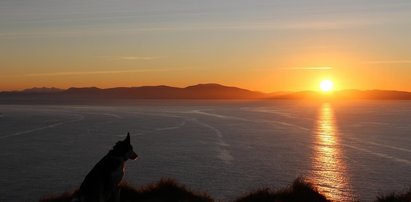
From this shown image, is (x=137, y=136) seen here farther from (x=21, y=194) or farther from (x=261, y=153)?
(x=21, y=194)

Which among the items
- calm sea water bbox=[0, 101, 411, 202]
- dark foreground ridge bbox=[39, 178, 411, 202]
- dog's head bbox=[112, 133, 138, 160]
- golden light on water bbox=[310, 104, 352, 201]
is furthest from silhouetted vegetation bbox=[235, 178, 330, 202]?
golden light on water bbox=[310, 104, 352, 201]

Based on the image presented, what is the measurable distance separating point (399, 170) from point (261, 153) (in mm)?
10179

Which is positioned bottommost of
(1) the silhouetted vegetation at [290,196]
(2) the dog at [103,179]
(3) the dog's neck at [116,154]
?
(1) the silhouetted vegetation at [290,196]

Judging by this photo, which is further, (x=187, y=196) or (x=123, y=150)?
(x=187, y=196)

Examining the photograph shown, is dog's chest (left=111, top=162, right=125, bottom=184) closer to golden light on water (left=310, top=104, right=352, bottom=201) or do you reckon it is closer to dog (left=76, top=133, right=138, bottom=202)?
dog (left=76, top=133, right=138, bottom=202)

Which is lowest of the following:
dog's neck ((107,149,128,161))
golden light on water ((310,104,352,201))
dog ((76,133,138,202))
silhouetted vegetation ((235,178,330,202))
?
golden light on water ((310,104,352,201))

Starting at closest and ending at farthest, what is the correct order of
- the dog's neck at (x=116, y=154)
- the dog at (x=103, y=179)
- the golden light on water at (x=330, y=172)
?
the dog at (x=103, y=179)
the dog's neck at (x=116, y=154)
the golden light on water at (x=330, y=172)

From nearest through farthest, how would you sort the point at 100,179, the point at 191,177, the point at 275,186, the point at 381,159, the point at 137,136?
the point at 100,179 < the point at 275,186 < the point at 191,177 < the point at 381,159 < the point at 137,136

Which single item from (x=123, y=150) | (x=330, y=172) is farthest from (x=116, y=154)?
(x=330, y=172)

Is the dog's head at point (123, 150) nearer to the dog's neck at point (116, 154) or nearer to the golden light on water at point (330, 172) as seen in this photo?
the dog's neck at point (116, 154)

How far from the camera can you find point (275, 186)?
78.0ft

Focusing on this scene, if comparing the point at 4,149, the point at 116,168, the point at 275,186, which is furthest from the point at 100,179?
the point at 4,149

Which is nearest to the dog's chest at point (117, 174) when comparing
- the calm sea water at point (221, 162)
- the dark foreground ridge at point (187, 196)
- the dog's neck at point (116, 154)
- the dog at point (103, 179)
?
the dog at point (103, 179)

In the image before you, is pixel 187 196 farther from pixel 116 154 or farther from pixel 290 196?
pixel 116 154
